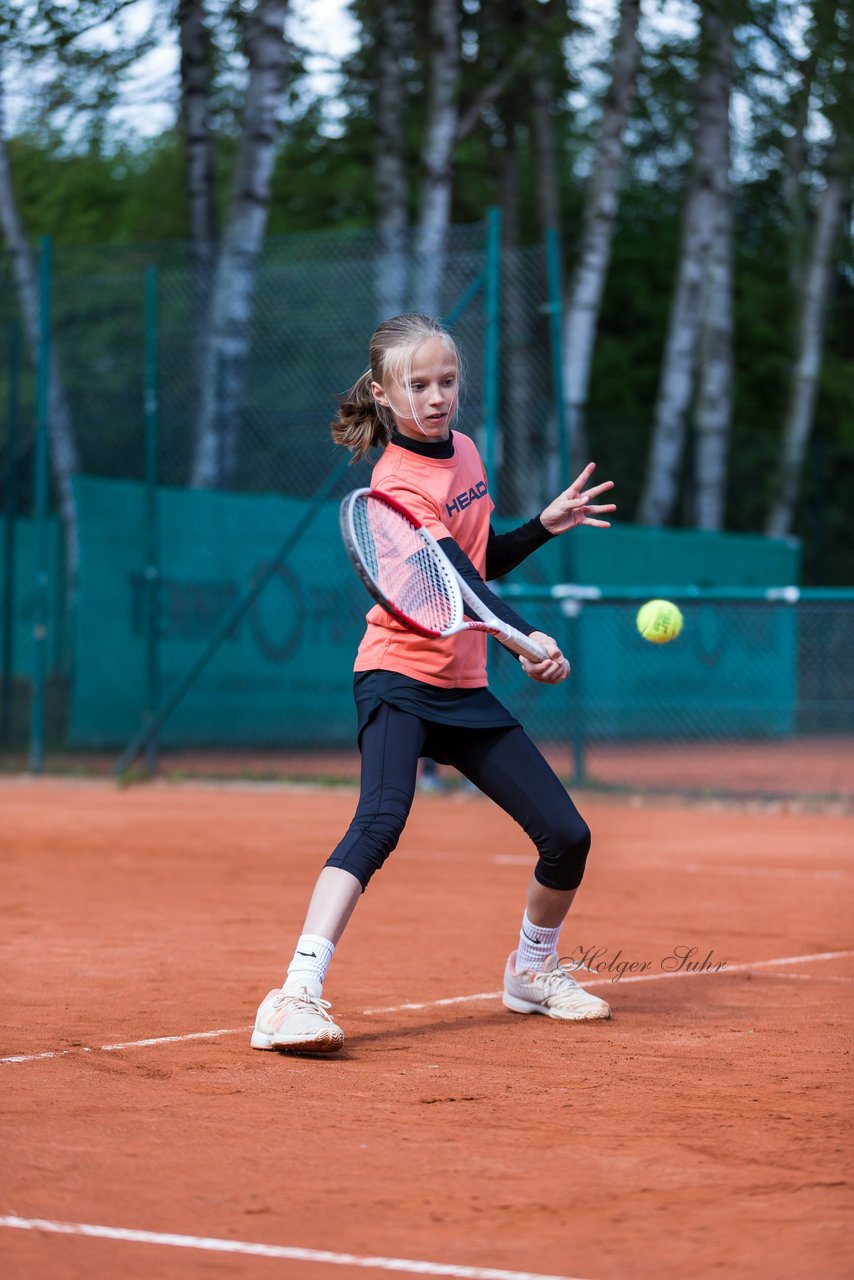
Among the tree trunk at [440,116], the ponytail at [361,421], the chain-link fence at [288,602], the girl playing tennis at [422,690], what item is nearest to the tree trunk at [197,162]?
the chain-link fence at [288,602]

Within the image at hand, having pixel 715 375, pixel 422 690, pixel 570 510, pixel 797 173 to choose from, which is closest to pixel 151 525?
pixel 715 375

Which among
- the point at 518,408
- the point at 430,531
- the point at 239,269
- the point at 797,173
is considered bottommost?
the point at 430,531

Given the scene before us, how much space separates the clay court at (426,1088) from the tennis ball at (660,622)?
1051mm

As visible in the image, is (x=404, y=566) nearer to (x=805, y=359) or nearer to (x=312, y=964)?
(x=312, y=964)

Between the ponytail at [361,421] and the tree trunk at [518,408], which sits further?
the tree trunk at [518,408]

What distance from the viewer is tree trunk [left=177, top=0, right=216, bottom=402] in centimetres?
1334

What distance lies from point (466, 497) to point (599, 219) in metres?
12.3

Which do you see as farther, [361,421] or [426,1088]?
[361,421]

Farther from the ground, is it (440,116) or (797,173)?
(797,173)

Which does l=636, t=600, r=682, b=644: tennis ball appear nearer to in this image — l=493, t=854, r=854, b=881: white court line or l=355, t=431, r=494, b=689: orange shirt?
l=355, t=431, r=494, b=689: orange shirt

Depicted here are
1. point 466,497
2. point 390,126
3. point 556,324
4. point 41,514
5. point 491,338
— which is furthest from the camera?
point 390,126

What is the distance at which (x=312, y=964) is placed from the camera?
4230 millimetres

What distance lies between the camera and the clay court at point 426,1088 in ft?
9.43

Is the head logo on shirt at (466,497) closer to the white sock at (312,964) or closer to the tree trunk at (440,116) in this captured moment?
the white sock at (312,964)
